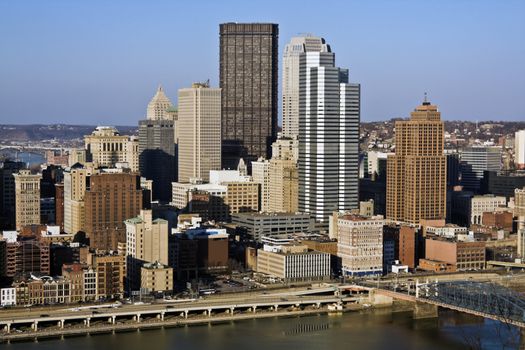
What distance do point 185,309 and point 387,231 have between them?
12.6 metres

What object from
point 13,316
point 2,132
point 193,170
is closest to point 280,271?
point 13,316

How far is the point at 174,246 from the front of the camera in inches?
1453

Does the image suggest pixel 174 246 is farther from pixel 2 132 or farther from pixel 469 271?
pixel 2 132

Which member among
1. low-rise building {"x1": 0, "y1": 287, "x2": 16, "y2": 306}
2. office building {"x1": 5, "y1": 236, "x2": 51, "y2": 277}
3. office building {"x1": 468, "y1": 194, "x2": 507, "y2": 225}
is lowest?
low-rise building {"x1": 0, "y1": 287, "x2": 16, "y2": 306}

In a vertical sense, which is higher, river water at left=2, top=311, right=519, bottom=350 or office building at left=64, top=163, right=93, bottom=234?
→ office building at left=64, top=163, right=93, bottom=234

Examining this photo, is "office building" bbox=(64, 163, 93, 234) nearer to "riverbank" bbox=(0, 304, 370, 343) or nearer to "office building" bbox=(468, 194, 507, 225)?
"riverbank" bbox=(0, 304, 370, 343)

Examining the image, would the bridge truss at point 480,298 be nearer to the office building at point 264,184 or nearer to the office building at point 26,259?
the office building at point 26,259

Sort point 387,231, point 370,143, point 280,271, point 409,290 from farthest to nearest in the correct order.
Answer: point 370,143, point 387,231, point 280,271, point 409,290

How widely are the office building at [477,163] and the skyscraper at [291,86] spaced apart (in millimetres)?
10117

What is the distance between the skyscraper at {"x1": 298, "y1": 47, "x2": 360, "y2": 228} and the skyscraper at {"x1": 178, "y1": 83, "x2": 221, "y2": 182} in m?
11.7

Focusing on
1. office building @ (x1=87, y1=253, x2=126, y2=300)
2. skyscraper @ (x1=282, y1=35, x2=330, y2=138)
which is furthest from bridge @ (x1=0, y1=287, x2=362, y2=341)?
skyscraper @ (x1=282, y1=35, x2=330, y2=138)

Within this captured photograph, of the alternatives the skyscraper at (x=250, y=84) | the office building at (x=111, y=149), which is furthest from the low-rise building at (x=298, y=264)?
the skyscraper at (x=250, y=84)

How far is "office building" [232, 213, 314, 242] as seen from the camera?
A: 43.2m

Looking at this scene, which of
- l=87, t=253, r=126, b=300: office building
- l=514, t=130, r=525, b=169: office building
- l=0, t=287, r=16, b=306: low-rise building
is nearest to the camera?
l=0, t=287, r=16, b=306: low-rise building
